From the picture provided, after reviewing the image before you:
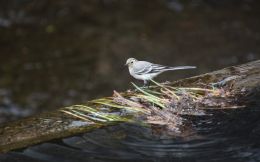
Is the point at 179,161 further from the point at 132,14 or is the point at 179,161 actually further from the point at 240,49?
the point at 132,14

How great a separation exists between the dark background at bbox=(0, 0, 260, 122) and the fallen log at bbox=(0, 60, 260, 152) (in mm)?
4868

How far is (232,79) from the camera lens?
353 centimetres

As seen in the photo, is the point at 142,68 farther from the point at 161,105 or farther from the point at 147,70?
the point at 161,105

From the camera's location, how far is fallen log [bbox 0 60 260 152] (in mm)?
3020

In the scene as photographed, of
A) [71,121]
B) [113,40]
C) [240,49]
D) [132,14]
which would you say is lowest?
[71,121]

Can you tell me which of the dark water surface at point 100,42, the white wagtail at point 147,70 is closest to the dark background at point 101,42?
the dark water surface at point 100,42

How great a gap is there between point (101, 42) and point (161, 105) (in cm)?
655

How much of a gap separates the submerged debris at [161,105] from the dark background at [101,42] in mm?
4918

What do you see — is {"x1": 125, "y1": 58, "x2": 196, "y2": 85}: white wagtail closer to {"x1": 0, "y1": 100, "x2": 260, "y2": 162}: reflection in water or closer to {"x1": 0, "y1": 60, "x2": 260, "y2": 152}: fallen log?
{"x1": 0, "y1": 60, "x2": 260, "y2": 152}: fallen log

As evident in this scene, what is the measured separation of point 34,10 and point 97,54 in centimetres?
187

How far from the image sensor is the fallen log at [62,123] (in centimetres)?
302

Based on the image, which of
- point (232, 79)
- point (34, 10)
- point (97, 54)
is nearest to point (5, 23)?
point (34, 10)

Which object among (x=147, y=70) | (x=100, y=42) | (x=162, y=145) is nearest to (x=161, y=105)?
(x=162, y=145)

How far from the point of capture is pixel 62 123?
3.18 meters
